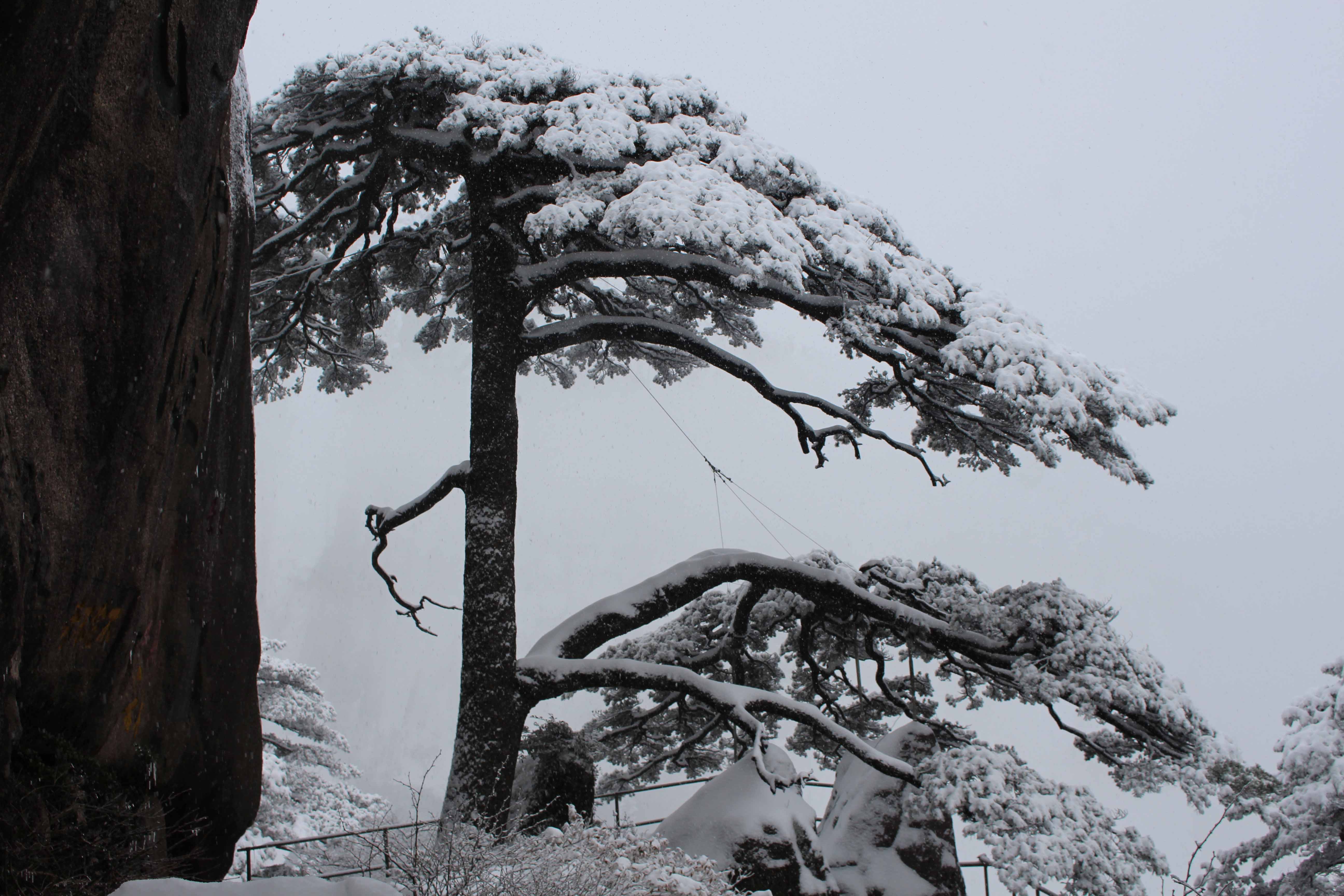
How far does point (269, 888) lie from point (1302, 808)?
915 centimetres

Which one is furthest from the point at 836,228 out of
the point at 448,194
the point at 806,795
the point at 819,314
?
the point at 806,795

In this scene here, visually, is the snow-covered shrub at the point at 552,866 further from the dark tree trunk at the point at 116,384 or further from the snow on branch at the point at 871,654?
the snow on branch at the point at 871,654

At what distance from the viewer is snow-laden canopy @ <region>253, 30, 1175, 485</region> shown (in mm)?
7488

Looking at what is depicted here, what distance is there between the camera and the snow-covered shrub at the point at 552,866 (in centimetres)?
548

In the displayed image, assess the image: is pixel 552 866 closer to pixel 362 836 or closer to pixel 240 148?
pixel 362 836

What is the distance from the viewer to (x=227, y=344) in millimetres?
5453

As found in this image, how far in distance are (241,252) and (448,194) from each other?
300 inches

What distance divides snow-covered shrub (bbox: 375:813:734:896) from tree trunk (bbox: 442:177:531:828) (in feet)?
3.94

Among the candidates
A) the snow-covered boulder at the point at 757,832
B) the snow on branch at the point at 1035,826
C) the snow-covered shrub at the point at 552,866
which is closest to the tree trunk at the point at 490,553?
the snow-covered shrub at the point at 552,866

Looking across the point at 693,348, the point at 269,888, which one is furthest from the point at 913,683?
the point at 269,888

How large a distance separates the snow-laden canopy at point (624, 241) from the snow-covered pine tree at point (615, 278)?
1.2 inches

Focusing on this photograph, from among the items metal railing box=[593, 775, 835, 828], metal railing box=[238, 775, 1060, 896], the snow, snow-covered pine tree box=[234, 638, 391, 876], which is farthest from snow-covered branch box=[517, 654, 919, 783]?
snow-covered pine tree box=[234, 638, 391, 876]

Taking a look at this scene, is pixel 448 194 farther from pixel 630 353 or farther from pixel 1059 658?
pixel 1059 658

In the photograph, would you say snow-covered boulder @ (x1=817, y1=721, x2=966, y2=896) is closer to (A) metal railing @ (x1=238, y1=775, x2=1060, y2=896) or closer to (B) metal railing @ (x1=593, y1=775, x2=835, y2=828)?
(A) metal railing @ (x1=238, y1=775, x2=1060, y2=896)
